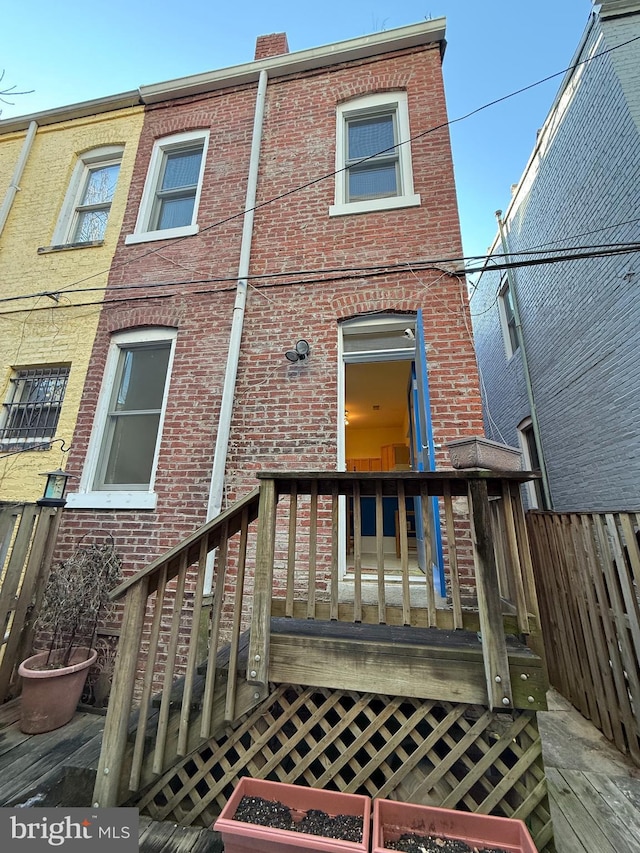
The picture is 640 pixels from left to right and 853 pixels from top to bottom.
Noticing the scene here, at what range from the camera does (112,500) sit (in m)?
3.76

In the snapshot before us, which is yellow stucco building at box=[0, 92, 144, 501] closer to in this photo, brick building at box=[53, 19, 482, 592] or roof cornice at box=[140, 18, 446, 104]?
brick building at box=[53, 19, 482, 592]

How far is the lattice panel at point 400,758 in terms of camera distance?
5.72ft

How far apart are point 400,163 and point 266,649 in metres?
5.22

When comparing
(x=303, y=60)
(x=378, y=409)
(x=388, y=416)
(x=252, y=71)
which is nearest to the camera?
(x=303, y=60)

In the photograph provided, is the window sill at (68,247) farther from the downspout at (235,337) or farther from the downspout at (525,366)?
the downspout at (525,366)

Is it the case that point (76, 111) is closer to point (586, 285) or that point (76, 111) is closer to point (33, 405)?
point (33, 405)

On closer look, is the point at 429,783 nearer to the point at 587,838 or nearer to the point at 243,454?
the point at 587,838

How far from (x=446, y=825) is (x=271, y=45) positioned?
8730 mm

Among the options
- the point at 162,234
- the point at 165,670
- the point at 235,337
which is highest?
the point at 162,234

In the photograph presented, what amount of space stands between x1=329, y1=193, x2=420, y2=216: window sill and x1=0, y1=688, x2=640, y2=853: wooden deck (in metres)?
5.07

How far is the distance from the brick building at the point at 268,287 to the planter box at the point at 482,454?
791 millimetres

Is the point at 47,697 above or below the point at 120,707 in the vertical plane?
below

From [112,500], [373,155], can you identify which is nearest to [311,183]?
[373,155]

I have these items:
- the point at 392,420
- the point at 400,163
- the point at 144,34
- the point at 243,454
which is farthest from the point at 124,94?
the point at 392,420
